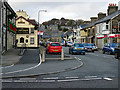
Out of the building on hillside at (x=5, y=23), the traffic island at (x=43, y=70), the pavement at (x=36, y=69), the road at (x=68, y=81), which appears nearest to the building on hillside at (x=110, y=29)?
the building on hillside at (x=5, y=23)

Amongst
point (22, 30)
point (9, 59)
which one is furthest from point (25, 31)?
point (9, 59)

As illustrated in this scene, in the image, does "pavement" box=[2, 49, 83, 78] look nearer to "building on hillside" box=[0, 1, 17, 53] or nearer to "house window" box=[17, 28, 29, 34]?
"building on hillside" box=[0, 1, 17, 53]

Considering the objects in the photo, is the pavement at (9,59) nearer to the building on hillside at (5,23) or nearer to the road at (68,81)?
the building on hillside at (5,23)

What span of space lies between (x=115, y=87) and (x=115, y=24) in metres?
34.6

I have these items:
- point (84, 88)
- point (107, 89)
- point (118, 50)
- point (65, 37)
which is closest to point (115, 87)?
point (107, 89)

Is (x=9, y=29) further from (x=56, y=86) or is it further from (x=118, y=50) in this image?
(x=56, y=86)

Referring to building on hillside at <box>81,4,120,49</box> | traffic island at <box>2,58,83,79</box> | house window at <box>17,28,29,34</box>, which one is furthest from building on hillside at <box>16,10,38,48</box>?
traffic island at <box>2,58,83,79</box>

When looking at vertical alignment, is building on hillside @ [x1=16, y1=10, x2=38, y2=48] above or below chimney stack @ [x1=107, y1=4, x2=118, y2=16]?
below

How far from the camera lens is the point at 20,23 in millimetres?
46562

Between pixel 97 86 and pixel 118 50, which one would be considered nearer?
pixel 97 86

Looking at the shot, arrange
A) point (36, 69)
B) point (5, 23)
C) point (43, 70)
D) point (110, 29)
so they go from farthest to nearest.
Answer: point (110, 29), point (5, 23), point (36, 69), point (43, 70)

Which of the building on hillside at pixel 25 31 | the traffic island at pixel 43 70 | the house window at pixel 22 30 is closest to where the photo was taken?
the traffic island at pixel 43 70

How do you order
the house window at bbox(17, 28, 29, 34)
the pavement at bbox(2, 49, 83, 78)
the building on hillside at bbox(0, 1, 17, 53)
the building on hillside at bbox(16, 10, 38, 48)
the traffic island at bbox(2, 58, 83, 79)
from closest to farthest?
the traffic island at bbox(2, 58, 83, 79) < the pavement at bbox(2, 49, 83, 78) < the building on hillside at bbox(0, 1, 17, 53) < the building on hillside at bbox(16, 10, 38, 48) < the house window at bbox(17, 28, 29, 34)

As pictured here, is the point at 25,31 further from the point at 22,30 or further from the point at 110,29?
the point at 110,29
